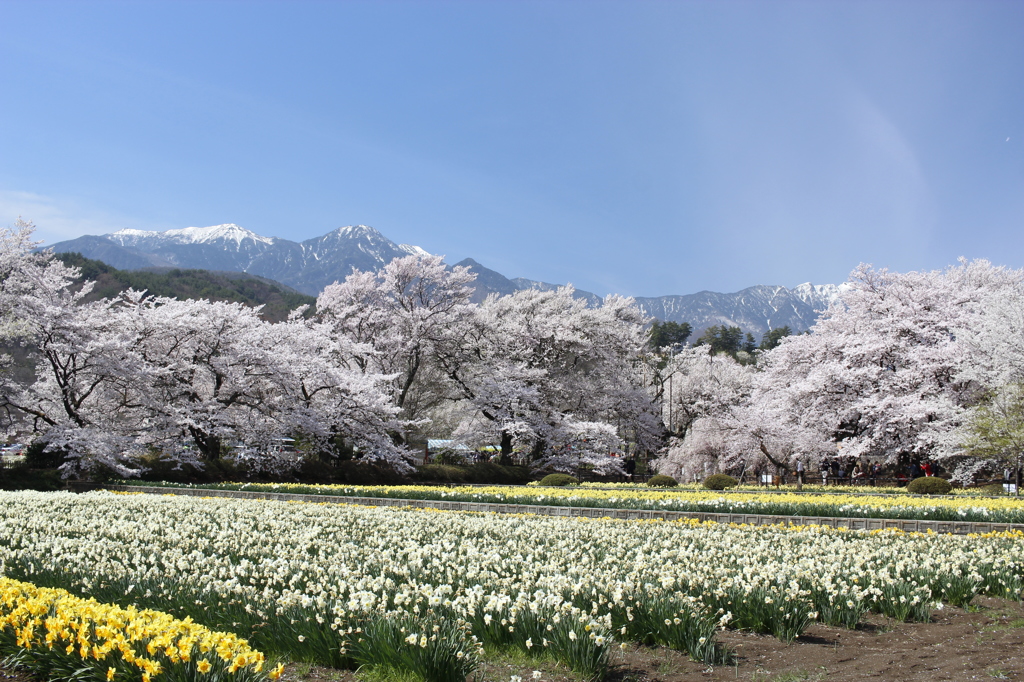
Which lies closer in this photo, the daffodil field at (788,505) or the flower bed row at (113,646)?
the flower bed row at (113,646)

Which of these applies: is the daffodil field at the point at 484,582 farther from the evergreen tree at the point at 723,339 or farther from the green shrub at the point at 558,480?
the evergreen tree at the point at 723,339

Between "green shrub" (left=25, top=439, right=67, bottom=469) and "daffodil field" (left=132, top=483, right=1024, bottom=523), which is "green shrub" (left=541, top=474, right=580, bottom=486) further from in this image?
"green shrub" (left=25, top=439, right=67, bottom=469)

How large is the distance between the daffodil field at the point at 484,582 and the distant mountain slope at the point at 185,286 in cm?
5616

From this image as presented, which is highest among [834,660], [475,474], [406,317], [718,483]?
[406,317]

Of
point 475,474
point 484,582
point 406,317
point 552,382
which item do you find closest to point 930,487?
point 475,474

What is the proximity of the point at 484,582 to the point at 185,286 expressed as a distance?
3889 inches

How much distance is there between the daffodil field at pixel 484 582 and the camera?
4508mm

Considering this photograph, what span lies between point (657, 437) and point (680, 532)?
3211cm

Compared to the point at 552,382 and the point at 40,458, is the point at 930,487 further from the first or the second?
the point at 40,458

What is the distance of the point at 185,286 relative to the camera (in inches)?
3649

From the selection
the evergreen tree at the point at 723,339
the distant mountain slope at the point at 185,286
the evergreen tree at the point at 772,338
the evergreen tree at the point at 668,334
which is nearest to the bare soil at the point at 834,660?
the distant mountain slope at the point at 185,286

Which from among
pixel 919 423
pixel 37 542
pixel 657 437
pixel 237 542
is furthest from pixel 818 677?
pixel 657 437

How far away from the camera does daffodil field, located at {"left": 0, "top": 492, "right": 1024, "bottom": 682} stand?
14.8ft

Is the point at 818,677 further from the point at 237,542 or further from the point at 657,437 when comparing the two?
the point at 657,437
